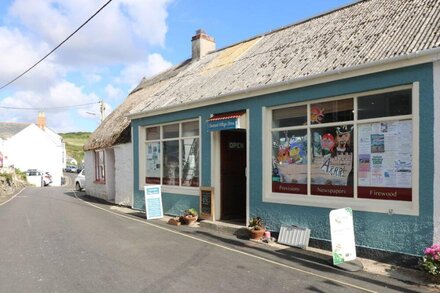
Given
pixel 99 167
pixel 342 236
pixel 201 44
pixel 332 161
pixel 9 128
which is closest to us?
pixel 342 236

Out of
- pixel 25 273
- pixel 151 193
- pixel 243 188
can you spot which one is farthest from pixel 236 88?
pixel 25 273

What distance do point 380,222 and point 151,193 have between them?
26.2 ft

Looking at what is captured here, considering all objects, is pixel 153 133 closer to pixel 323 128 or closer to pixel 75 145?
pixel 323 128

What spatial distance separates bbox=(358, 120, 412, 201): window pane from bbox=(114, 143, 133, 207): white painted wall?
34.9 feet

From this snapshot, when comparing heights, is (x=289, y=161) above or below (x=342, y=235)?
above

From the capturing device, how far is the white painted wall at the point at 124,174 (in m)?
17.5

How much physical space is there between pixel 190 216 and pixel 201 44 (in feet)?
30.6

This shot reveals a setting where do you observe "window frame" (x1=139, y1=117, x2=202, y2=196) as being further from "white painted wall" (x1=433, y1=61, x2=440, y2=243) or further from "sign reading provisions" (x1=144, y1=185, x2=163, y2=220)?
"white painted wall" (x1=433, y1=61, x2=440, y2=243)

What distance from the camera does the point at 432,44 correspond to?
25.3 ft

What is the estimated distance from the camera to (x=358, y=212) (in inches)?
343

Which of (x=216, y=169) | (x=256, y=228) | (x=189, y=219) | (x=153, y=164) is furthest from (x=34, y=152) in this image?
(x=256, y=228)

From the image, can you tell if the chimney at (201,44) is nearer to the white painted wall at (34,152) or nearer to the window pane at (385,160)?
the window pane at (385,160)

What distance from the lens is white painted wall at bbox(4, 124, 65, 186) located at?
186ft

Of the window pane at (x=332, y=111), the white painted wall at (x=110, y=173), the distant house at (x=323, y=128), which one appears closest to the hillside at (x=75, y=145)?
the white painted wall at (x=110, y=173)
